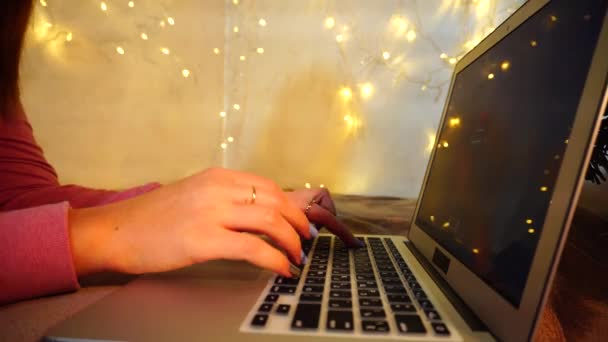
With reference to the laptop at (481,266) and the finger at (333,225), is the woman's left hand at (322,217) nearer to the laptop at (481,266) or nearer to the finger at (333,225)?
the finger at (333,225)

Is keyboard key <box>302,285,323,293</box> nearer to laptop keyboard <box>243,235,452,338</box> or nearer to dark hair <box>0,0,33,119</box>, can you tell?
laptop keyboard <box>243,235,452,338</box>

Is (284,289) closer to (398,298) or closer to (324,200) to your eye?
(398,298)

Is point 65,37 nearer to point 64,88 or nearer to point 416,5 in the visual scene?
point 64,88

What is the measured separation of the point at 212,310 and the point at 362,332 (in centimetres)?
15

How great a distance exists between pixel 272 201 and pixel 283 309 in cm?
16

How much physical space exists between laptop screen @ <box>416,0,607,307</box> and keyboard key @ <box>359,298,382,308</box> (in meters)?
0.12

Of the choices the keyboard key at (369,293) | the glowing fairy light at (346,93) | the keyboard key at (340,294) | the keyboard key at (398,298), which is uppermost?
the glowing fairy light at (346,93)

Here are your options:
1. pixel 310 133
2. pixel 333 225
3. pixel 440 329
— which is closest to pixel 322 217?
pixel 333 225

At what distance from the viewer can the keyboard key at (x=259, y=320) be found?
0.32 meters

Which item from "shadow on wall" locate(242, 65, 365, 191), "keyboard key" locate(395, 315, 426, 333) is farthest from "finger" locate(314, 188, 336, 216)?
"shadow on wall" locate(242, 65, 365, 191)

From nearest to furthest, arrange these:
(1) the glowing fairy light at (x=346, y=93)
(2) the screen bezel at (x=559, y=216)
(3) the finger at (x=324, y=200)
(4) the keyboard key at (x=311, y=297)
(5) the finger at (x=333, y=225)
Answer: (2) the screen bezel at (x=559, y=216), (4) the keyboard key at (x=311, y=297), (5) the finger at (x=333, y=225), (3) the finger at (x=324, y=200), (1) the glowing fairy light at (x=346, y=93)

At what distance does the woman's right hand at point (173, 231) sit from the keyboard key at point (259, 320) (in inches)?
3.4

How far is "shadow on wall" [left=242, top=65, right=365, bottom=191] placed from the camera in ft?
5.51

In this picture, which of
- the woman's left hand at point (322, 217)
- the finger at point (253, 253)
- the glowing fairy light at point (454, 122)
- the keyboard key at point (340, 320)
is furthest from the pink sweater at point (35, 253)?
the glowing fairy light at point (454, 122)
